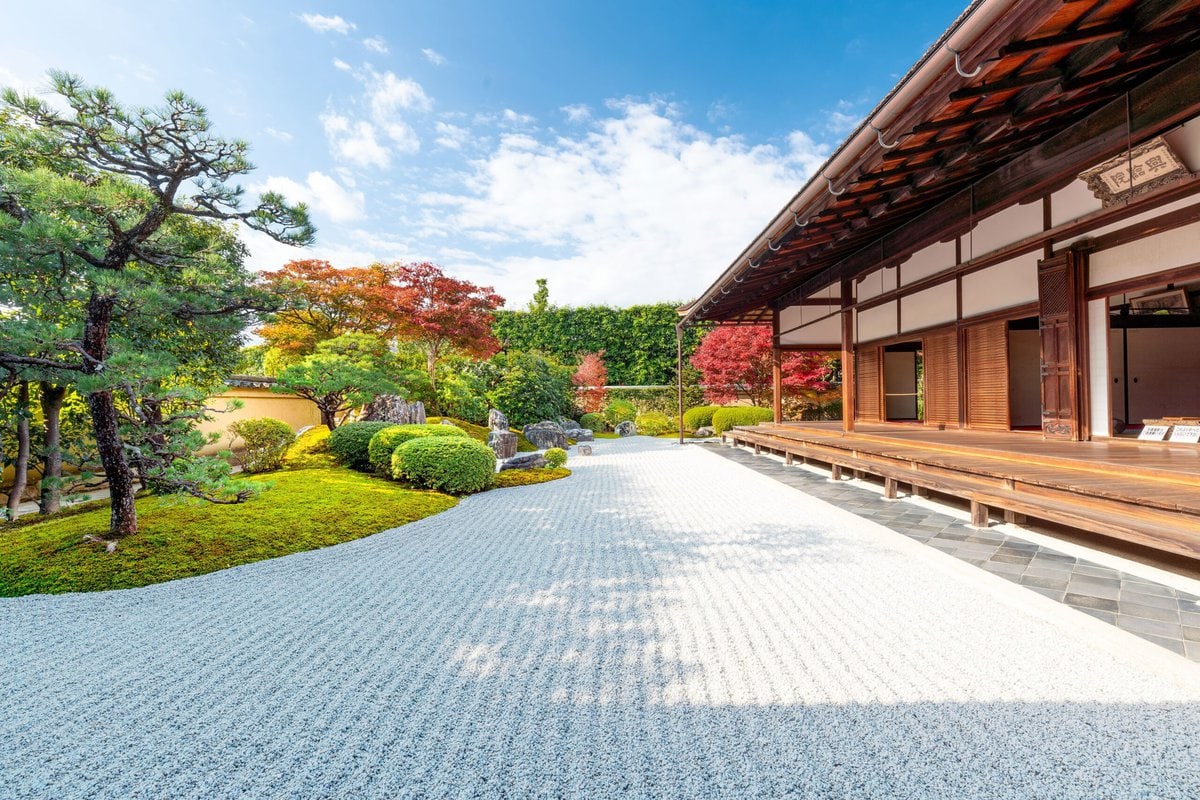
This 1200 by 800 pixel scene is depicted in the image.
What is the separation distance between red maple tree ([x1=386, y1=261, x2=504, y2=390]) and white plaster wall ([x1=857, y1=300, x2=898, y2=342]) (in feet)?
27.4

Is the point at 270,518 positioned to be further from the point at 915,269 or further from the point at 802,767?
the point at 915,269

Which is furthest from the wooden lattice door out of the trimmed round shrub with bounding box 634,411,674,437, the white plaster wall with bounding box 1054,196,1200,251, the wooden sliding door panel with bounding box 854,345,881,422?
the trimmed round shrub with bounding box 634,411,674,437

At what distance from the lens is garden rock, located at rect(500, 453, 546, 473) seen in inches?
319

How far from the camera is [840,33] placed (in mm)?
8883

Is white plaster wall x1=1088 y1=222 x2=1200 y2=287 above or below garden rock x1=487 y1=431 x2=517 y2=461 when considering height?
above

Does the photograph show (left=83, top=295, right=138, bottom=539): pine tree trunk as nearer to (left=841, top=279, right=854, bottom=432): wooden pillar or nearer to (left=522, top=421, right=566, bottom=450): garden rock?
(left=841, top=279, right=854, bottom=432): wooden pillar

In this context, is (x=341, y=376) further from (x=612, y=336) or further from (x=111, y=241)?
(x=612, y=336)

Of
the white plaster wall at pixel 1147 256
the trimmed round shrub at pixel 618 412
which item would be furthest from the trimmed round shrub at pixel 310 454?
the white plaster wall at pixel 1147 256

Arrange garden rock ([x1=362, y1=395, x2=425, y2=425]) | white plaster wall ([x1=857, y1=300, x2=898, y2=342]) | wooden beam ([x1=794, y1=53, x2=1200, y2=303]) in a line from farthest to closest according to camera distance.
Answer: garden rock ([x1=362, y1=395, x2=425, y2=425]), white plaster wall ([x1=857, y1=300, x2=898, y2=342]), wooden beam ([x1=794, y1=53, x2=1200, y2=303])

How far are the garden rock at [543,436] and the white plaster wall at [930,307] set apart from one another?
7725 millimetres

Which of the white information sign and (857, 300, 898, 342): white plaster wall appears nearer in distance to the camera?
the white information sign

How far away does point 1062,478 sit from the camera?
3.32 metres

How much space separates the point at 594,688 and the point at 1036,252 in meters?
6.65

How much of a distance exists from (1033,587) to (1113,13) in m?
3.22
